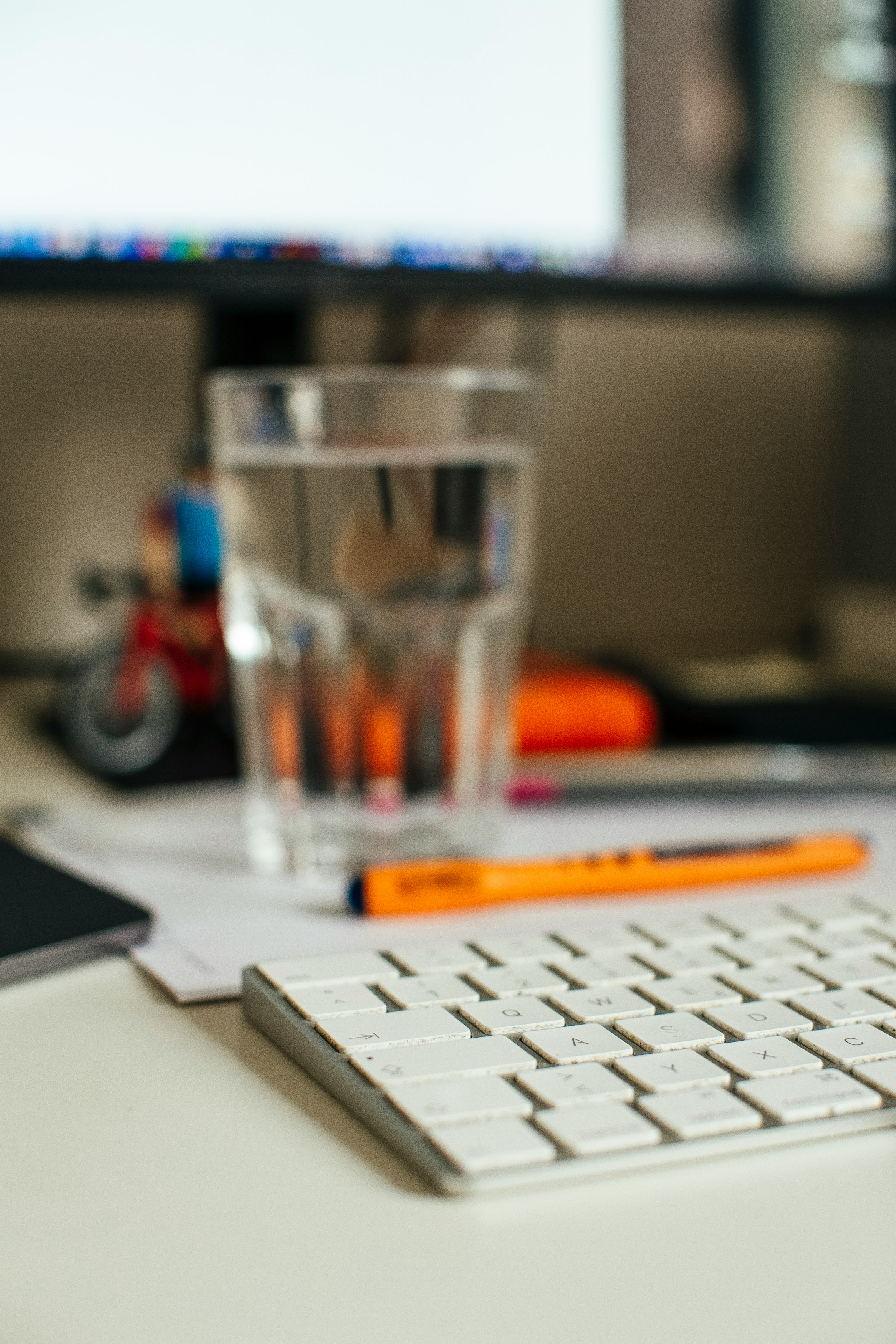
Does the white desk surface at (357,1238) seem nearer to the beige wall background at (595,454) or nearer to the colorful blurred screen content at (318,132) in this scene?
the colorful blurred screen content at (318,132)

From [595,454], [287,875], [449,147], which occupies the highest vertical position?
[449,147]

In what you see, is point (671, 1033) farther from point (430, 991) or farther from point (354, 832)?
point (354, 832)

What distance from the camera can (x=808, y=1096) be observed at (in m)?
0.22

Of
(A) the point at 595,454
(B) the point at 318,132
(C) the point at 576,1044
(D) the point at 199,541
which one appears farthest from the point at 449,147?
(C) the point at 576,1044

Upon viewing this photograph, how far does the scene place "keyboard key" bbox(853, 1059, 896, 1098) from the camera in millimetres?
224

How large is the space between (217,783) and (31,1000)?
0.69ft

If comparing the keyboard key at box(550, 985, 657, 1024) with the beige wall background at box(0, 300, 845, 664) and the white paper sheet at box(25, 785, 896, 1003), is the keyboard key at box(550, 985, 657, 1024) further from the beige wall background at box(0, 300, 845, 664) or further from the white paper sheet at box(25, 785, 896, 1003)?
the beige wall background at box(0, 300, 845, 664)

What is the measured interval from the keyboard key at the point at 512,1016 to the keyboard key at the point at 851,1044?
0.05 metres

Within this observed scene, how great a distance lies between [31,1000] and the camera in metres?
0.28

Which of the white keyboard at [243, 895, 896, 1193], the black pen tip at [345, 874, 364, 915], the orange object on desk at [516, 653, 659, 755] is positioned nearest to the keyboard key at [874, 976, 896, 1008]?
the white keyboard at [243, 895, 896, 1193]

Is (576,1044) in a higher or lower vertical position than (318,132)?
lower

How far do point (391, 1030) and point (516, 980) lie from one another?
1.4 inches

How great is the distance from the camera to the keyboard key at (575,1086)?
214 mm

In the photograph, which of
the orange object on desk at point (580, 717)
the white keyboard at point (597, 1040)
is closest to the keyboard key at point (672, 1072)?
the white keyboard at point (597, 1040)
